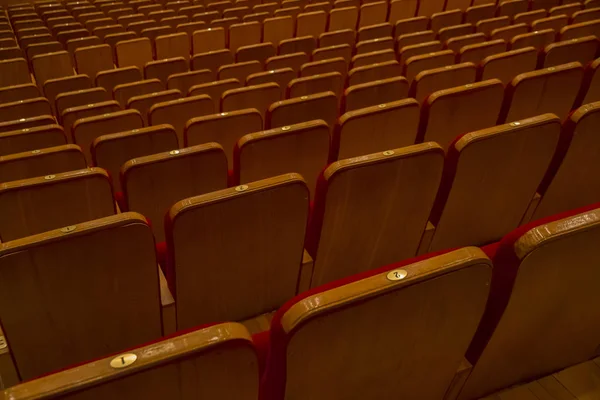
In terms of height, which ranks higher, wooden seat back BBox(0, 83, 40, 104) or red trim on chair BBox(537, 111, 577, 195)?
red trim on chair BBox(537, 111, 577, 195)

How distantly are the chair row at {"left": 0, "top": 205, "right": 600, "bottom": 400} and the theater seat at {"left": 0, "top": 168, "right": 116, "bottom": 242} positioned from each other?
3.2 inches

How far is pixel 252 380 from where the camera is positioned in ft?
0.60

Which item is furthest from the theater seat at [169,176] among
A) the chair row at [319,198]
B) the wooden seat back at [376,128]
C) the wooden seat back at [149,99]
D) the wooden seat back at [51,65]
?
the wooden seat back at [51,65]

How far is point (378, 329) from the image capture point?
0.19m

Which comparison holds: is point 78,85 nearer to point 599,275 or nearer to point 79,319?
point 79,319

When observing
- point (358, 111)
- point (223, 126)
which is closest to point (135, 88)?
point (223, 126)

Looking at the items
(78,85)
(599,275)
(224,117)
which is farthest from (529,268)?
(78,85)

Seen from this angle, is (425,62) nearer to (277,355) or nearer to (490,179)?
(490,179)

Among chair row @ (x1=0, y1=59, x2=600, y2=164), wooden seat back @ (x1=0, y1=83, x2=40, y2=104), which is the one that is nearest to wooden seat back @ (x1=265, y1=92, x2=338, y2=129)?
chair row @ (x1=0, y1=59, x2=600, y2=164)

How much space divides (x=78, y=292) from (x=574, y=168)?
12.9 inches

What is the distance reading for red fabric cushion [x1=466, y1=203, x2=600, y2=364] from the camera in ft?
0.70

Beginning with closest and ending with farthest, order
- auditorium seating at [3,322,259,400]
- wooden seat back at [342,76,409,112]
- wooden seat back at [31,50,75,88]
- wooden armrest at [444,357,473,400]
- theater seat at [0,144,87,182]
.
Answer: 1. auditorium seating at [3,322,259,400]
2. wooden armrest at [444,357,473,400]
3. theater seat at [0,144,87,182]
4. wooden seat back at [342,76,409,112]
5. wooden seat back at [31,50,75,88]

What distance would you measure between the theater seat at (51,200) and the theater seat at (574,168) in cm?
31

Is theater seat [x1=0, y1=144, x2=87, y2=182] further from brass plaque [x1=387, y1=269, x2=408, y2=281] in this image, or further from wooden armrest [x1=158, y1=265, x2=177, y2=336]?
brass plaque [x1=387, y1=269, x2=408, y2=281]
